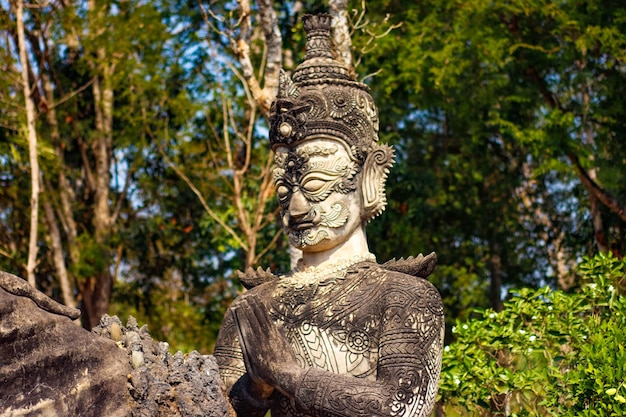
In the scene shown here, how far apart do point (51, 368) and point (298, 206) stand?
5.22 feet

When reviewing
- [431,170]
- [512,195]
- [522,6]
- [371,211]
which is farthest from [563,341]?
[512,195]

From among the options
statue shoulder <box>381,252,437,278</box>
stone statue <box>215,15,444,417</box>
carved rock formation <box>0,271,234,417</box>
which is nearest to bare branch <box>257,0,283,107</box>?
stone statue <box>215,15,444,417</box>

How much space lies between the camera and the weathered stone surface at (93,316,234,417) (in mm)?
4996

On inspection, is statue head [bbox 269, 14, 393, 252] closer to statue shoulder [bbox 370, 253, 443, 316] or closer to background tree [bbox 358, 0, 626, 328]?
statue shoulder [bbox 370, 253, 443, 316]

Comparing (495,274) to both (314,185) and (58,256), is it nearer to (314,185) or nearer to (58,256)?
(58,256)

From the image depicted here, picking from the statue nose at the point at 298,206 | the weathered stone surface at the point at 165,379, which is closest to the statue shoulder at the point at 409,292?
the statue nose at the point at 298,206

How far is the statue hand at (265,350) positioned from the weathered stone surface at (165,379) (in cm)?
21

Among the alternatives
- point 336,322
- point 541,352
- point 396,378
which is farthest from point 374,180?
point 541,352

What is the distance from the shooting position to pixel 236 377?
564 cm

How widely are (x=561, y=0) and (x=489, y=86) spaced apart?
4.84 ft

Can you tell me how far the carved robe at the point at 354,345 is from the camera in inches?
204

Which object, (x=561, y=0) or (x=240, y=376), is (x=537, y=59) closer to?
(x=561, y=0)

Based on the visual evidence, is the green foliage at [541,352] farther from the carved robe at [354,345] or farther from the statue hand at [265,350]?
the statue hand at [265,350]

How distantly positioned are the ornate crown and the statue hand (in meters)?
1.03
